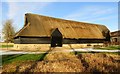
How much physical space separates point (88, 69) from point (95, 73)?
95 cm

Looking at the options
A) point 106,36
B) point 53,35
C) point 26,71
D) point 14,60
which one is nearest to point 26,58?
point 14,60

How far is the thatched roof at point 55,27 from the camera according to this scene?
35066 millimetres

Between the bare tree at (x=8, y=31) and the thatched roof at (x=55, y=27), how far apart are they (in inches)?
1087

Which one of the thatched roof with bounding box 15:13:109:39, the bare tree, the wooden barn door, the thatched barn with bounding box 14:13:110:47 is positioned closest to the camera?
the thatched barn with bounding box 14:13:110:47

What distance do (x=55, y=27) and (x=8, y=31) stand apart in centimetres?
3157

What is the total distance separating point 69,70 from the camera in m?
17.6

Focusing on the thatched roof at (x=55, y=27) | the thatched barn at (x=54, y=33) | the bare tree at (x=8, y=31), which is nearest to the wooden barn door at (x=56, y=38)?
the thatched barn at (x=54, y=33)

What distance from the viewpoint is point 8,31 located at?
6506 cm

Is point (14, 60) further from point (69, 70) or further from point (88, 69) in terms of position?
point (88, 69)

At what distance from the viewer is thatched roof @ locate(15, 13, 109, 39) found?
35066 millimetres

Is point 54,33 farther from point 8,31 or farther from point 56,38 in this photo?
point 8,31

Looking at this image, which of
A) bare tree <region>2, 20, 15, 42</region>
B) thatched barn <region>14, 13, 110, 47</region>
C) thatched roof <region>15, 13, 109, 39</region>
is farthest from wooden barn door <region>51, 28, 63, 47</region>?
bare tree <region>2, 20, 15, 42</region>

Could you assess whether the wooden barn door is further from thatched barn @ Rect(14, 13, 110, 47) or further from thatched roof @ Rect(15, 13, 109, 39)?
thatched roof @ Rect(15, 13, 109, 39)

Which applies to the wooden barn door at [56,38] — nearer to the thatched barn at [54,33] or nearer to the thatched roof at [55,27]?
the thatched barn at [54,33]
